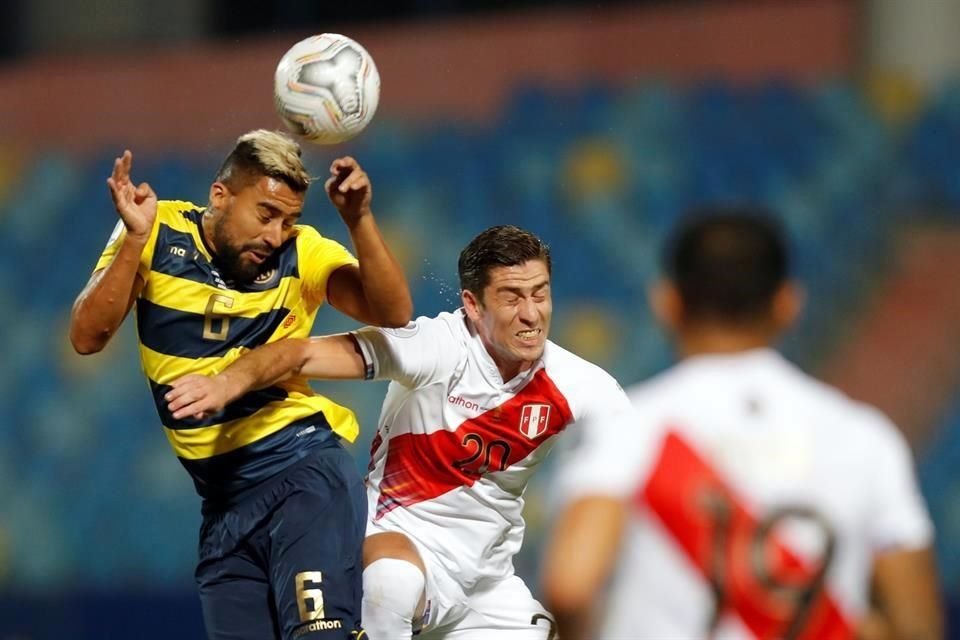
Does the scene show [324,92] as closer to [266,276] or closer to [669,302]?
[266,276]

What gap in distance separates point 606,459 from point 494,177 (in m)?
8.12

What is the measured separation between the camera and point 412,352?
4.48m

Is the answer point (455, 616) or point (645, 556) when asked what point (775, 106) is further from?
point (645, 556)

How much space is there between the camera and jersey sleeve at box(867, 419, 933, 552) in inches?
94.1

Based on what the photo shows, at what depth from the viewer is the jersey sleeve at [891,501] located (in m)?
2.39

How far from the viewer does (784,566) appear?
236cm

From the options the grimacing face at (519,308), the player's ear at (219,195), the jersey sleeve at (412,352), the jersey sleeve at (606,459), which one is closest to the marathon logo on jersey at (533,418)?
the grimacing face at (519,308)

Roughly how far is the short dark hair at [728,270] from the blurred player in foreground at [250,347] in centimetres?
187

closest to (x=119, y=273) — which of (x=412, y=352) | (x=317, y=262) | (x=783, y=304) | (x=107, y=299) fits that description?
(x=107, y=299)

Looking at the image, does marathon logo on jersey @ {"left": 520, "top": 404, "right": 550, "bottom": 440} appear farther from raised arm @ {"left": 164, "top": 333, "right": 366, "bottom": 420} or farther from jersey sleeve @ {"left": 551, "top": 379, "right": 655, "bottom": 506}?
jersey sleeve @ {"left": 551, "top": 379, "right": 655, "bottom": 506}

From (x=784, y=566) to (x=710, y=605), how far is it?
13cm

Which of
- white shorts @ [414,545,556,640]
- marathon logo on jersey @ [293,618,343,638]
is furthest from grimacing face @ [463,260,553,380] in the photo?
marathon logo on jersey @ [293,618,343,638]

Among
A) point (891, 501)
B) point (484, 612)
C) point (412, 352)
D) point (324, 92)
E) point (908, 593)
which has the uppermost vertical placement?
point (324, 92)

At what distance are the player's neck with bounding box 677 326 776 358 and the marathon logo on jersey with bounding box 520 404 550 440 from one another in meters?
2.19
